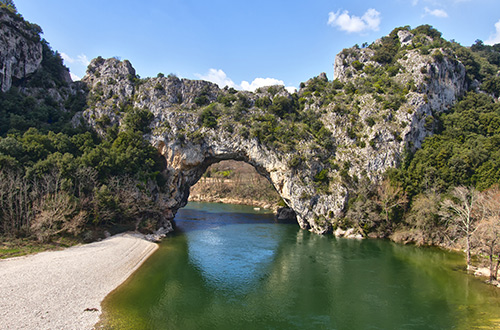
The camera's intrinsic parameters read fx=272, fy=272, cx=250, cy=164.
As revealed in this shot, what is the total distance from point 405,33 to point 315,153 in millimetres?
43840

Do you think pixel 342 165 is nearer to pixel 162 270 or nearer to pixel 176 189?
pixel 176 189

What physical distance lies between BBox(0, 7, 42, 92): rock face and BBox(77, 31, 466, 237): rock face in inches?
402

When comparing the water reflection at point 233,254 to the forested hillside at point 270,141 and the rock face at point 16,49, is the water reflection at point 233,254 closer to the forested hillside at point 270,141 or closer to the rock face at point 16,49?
the forested hillside at point 270,141

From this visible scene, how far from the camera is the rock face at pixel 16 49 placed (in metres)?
45.3

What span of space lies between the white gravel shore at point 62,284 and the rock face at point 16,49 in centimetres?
3750

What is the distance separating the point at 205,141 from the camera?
158 feet

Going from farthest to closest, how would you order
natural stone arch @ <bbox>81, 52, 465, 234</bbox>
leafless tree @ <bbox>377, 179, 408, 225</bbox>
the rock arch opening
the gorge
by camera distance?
the rock arch opening
natural stone arch @ <bbox>81, 52, 465, 234</bbox>
the gorge
leafless tree @ <bbox>377, 179, 408, 225</bbox>

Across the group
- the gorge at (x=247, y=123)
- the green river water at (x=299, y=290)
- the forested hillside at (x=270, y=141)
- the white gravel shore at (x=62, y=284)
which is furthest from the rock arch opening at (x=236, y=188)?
the white gravel shore at (x=62, y=284)

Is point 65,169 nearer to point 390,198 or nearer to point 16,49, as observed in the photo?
point 16,49

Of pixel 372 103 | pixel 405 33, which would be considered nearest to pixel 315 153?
pixel 372 103

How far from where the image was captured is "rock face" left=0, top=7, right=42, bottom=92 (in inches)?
1784

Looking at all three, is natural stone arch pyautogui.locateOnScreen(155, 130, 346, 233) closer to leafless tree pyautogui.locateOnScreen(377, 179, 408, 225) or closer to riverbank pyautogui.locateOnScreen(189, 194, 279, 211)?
leafless tree pyautogui.locateOnScreen(377, 179, 408, 225)

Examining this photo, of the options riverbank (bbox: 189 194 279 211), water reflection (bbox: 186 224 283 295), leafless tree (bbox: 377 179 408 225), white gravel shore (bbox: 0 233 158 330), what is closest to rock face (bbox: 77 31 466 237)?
leafless tree (bbox: 377 179 408 225)

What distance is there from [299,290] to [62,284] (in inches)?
702
